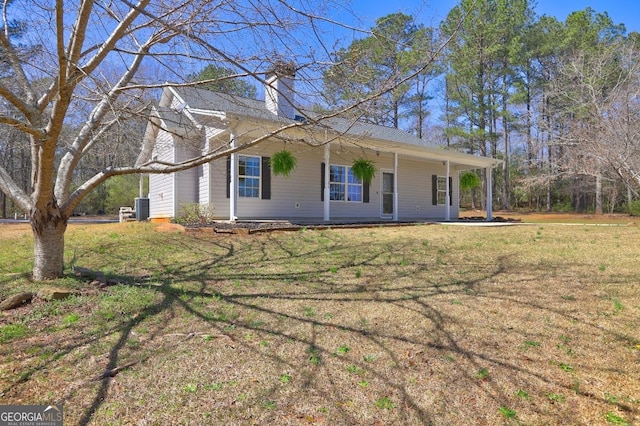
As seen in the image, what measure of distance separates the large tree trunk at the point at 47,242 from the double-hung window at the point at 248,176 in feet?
20.8

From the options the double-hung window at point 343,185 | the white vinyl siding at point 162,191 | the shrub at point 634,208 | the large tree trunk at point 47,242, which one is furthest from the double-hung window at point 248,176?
the shrub at point 634,208

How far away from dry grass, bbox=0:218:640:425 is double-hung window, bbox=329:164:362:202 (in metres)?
6.96

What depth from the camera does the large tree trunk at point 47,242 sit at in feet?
14.7

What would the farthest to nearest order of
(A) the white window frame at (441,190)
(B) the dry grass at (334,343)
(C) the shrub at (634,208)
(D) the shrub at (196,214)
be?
(C) the shrub at (634,208) → (A) the white window frame at (441,190) → (D) the shrub at (196,214) → (B) the dry grass at (334,343)

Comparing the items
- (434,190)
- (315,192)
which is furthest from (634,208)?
(315,192)

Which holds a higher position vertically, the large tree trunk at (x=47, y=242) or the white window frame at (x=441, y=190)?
the white window frame at (x=441, y=190)

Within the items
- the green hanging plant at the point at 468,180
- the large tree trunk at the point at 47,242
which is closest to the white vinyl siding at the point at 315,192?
the green hanging plant at the point at 468,180

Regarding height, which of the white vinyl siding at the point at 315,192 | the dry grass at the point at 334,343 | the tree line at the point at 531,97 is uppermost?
the tree line at the point at 531,97

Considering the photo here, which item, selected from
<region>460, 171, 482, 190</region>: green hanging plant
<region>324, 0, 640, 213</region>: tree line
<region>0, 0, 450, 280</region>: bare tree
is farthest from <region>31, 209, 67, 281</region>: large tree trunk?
<region>460, 171, 482, 190</region>: green hanging plant

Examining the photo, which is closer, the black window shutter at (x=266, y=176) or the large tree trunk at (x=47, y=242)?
the large tree trunk at (x=47, y=242)

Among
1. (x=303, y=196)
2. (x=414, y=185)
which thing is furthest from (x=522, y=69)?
(x=303, y=196)

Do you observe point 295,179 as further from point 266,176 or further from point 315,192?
point 266,176

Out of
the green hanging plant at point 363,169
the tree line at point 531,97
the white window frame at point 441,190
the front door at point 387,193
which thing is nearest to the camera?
the tree line at point 531,97

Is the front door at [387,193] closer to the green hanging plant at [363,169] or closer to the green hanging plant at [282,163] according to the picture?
the green hanging plant at [363,169]
